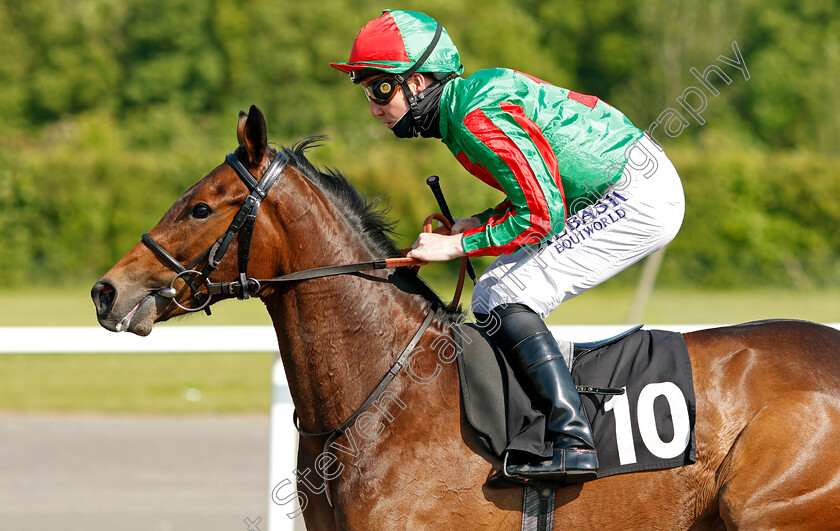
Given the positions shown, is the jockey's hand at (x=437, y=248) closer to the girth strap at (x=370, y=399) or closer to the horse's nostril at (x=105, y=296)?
the girth strap at (x=370, y=399)

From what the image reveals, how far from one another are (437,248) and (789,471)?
48.6 inches

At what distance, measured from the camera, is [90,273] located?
21922 mm

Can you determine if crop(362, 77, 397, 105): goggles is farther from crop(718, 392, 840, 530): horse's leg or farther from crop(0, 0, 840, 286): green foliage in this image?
crop(0, 0, 840, 286): green foliage

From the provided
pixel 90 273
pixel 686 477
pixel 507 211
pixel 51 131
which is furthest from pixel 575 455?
pixel 51 131

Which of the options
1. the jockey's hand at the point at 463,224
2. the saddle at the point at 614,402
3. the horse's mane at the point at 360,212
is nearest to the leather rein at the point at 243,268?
the horse's mane at the point at 360,212

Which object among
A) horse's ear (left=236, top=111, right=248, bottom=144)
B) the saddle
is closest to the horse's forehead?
horse's ear (left=236, top=111, right=248, bottom=144)

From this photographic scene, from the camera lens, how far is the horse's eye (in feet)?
9.27

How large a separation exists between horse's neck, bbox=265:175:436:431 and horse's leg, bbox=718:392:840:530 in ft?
3.61

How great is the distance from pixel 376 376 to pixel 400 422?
6.7 inches

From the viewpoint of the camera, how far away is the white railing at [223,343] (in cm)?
400

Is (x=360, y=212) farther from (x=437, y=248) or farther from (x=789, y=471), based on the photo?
(x=789, y=471)

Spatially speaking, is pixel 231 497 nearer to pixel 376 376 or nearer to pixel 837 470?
pixel 376 376

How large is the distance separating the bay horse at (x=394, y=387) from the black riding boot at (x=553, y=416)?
10cm

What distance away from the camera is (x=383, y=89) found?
2.95 meters
